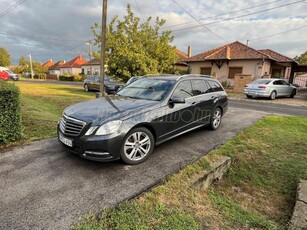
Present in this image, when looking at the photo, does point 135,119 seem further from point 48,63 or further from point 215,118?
point 48,63

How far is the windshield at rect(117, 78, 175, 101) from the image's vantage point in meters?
4.45

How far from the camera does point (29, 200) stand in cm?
271

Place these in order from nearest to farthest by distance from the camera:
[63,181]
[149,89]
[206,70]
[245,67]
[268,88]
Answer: [63,181]
[149,89]
[268,88]
[245,67]
[206,70]

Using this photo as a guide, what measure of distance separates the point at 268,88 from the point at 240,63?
9.60 m

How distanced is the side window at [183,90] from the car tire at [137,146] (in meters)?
1.22

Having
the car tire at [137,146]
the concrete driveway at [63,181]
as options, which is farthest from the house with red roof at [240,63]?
the car tire at [137,146]

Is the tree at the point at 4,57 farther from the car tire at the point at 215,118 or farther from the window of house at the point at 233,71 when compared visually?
the car tire at the point at 215,118

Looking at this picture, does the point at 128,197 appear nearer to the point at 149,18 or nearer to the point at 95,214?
the point at 95,214

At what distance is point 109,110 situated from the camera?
373 cm

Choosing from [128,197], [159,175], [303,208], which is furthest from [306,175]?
[128,197]

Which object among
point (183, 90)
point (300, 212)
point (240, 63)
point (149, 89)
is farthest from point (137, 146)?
point (240, 63)

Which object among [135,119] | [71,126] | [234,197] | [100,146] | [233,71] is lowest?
[234,197]

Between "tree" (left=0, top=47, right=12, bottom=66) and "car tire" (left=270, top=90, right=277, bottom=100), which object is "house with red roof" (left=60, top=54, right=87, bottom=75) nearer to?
"tree" (left=0, top=47, right=12, bottom=66)

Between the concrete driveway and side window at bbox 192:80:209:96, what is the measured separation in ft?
4.53
